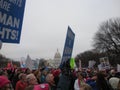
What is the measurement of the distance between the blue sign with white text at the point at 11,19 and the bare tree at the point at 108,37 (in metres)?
65.8

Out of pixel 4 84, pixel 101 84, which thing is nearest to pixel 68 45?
pixel 101 84

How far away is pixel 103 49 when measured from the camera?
71.7 meters

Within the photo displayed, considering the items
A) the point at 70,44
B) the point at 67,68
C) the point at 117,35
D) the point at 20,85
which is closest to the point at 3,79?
the point at 20,85

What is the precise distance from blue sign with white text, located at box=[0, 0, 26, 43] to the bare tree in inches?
2592

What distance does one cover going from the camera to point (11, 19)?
4484 millimetres

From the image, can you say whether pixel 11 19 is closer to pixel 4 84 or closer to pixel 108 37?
pixel 4 84

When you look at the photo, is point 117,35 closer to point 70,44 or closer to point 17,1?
point 70,44

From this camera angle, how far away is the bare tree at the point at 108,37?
229 ft

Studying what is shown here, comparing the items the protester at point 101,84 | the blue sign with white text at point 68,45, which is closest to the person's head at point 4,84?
the protester at point 101,84

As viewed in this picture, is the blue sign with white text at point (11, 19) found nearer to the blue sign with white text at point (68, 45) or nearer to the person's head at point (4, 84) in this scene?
the person's head at point (4, 84)

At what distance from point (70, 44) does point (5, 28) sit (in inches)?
194

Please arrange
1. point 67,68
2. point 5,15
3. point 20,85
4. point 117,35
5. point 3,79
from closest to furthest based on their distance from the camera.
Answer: point 3,79 → point 5,15 → point 20,85 → point 67,68 → point 117,35

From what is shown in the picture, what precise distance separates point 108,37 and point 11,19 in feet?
219

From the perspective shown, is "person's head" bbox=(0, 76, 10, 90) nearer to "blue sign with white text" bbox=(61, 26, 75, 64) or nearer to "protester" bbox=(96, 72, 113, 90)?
"protester" bbox=(96, 72, 113, 90)
